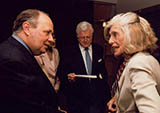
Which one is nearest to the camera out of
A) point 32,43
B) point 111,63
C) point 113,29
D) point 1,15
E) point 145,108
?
point 145,108

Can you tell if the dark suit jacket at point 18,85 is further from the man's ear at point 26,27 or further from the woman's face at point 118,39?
the woman's face at point 118,39

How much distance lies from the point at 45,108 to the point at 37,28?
63cm

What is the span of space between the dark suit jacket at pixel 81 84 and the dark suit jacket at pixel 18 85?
1367 millimetres

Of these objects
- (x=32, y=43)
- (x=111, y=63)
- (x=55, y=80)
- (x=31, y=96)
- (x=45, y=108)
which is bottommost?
(x=111, y=63)

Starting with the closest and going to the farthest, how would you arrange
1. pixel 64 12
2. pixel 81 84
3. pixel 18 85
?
pixel 18 85
pixel 81 84
pixel 64 12

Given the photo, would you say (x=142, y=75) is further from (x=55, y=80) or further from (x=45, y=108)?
(x=55, y=80)

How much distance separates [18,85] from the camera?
3.61ft

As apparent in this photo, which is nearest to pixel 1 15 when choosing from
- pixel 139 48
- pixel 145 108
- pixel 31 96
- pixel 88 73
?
pixel 88 73

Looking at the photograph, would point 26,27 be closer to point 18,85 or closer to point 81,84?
point 18,85

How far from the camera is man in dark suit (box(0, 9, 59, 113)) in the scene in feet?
3.60

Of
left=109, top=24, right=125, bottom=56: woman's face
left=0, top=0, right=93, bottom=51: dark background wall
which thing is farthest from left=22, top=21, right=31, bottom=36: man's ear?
left=0, top=0, right=93, bottom=51: dark background wall

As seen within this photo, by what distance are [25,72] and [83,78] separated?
1.53 meters

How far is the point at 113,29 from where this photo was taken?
1353 mm

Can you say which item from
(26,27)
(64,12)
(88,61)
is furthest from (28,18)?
(64,12)
